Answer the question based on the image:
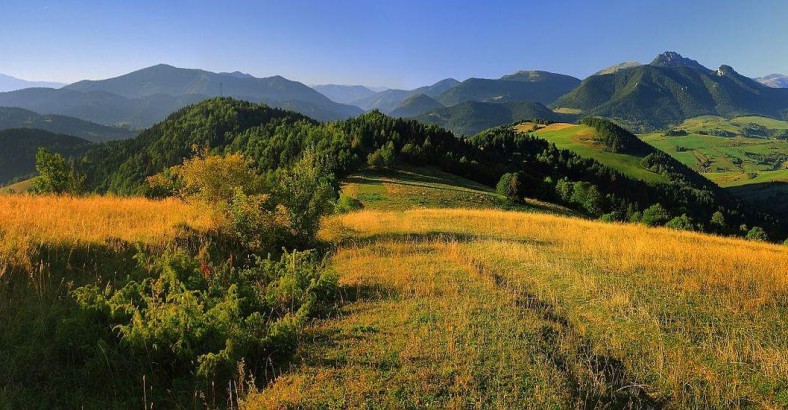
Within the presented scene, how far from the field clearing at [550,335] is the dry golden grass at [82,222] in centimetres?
514

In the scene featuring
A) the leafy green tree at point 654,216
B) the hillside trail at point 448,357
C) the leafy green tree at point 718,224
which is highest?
the hillside trail at point 448,357

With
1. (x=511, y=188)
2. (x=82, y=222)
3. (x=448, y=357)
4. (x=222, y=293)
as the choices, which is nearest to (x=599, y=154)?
(x=511, y=188)

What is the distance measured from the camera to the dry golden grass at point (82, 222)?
28.6ft

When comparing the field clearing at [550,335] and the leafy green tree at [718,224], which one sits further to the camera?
the leafy green tree at [718,224]

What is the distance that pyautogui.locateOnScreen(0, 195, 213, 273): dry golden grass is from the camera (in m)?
8.70

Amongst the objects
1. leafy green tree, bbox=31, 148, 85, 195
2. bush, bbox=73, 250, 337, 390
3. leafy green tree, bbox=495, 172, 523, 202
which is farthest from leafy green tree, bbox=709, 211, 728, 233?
leafy green tree, bbox=31, 148, 85, 195

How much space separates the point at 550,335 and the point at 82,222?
36.8 feet

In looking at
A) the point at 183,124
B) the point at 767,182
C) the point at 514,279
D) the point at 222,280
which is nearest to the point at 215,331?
the point at 222,280

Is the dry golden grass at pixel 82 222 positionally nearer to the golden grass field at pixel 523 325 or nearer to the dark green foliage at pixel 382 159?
the golden grass field at pixel 523 325

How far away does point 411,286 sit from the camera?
9508 millimetres

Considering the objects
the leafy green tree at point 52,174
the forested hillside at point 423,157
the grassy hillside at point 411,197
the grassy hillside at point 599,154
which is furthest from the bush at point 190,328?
the grassy hillside at point 599,154

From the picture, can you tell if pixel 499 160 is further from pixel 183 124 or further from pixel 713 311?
pixel 183 124

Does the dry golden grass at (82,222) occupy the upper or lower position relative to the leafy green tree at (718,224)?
upper

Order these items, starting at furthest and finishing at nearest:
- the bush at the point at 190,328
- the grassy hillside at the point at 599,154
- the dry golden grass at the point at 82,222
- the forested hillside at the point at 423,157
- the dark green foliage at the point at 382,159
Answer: the grassy hillside at the point at 599,154, the forested hillside at the point at 423,157, the dark green foliage at the point at 382,159, the dry golden grass at the point at 82,222, the bush at the point at 190,328
